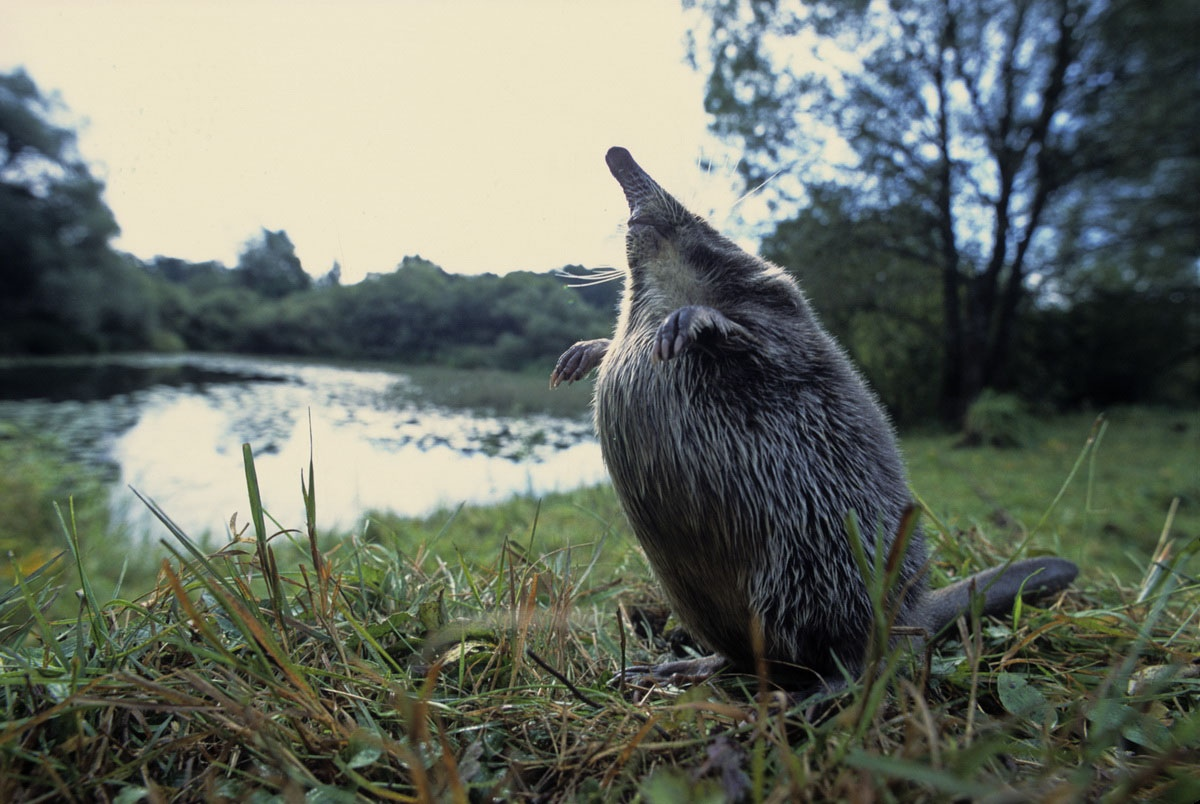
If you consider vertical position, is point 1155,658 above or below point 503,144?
below

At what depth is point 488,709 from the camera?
110 cm

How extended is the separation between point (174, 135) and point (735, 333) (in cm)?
155

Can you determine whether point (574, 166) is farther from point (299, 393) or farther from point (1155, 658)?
point (299, 393)

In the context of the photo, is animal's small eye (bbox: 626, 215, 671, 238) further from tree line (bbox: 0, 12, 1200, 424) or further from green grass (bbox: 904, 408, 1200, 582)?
tree line (bbox: 0, 12, 1200, 424)

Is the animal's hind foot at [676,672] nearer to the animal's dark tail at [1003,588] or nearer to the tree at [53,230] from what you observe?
the animal's dark tail at [1003,588]

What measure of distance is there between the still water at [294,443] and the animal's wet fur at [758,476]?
1.75 ft

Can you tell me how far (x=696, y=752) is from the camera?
999 mm

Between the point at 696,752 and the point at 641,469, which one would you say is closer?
the point at 696,752

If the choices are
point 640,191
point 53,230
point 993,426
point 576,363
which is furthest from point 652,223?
point 53,230

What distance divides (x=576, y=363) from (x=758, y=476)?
654mm

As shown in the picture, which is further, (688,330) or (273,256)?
(273,256)

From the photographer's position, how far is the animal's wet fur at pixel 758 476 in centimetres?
132

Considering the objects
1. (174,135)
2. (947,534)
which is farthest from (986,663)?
(174,135)

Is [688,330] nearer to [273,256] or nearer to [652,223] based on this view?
[652,223]
